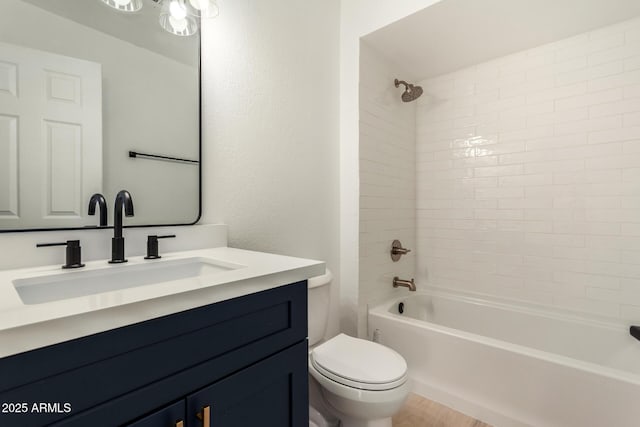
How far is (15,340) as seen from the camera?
435 mm

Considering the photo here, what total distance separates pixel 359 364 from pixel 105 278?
3.43 ft

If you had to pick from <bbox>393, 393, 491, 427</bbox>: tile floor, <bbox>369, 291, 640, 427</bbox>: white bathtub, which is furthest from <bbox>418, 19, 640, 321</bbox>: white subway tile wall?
<bbox>393, 393, 491, 427</bbox>: tile floor

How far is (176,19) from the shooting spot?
1.25 metres

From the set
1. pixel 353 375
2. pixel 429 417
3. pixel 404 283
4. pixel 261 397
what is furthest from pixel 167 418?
pixel 404 283

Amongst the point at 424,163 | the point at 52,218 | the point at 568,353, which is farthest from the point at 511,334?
the point at 52,218

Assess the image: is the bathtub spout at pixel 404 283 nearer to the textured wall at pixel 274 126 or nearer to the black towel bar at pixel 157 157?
the textured wall at pixel 274 126

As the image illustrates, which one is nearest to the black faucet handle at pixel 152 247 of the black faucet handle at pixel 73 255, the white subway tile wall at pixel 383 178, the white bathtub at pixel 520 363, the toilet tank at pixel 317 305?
the black faucet handle at pixel 73 255

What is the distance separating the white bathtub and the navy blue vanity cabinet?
1.17 metres

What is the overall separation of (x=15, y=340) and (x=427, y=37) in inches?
92.0

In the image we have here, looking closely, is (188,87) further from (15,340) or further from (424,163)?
(424,163)

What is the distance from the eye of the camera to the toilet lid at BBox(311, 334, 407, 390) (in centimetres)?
124

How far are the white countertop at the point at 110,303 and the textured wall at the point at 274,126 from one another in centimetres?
65

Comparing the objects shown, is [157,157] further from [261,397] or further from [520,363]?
[520,363]

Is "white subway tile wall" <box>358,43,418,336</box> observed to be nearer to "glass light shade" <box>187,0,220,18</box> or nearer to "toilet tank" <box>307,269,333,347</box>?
"toilet tank" <box>307,269,333,347</box>
